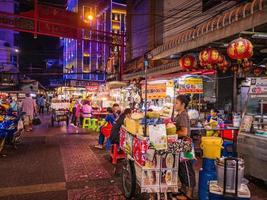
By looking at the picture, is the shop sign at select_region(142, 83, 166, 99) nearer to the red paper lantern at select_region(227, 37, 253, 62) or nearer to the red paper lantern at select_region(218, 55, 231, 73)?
the red paper lantern at select_region(218, 55, 231, 73)

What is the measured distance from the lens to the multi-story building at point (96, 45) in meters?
22.4

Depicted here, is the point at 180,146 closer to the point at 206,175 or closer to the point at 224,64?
the point at 206,175

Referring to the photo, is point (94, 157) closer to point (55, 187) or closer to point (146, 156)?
point (55, 187)

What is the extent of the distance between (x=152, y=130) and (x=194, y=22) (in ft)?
40.4

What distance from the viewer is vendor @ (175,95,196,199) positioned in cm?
577

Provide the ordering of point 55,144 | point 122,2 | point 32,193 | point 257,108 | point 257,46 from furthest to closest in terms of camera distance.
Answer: point 122,2
point 55,144
point 257,46
point 257,108
point 32,193

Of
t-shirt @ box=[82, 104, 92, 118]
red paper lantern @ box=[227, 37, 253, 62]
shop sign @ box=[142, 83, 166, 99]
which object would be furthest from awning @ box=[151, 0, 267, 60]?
t-shirt @ box=[82, 104, 92, 118]

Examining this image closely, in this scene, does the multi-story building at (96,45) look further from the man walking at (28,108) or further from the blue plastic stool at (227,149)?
the blue plastic stool at (227,149)

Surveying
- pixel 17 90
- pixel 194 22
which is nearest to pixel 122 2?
pixel 17 90

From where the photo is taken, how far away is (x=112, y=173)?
837cm

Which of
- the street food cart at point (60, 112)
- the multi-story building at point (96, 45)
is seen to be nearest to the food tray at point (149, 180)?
the multi-story building at point (96, 45)

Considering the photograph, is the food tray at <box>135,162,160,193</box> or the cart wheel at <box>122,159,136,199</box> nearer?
the food tray at <box>135,162,160,193</box>

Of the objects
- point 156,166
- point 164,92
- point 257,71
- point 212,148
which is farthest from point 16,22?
point 212,148

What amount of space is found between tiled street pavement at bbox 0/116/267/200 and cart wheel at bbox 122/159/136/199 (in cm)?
32
